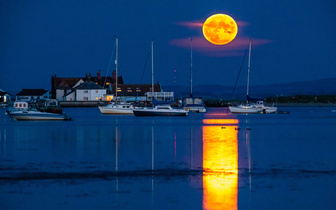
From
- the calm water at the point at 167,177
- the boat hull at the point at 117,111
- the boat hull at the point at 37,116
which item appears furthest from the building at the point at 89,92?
the calm water at the point at 167,177

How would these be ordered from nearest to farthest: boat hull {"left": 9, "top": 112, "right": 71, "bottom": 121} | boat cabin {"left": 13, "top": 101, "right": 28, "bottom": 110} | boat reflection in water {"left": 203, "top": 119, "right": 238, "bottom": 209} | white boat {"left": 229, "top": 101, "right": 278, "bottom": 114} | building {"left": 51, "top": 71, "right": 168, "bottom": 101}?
1. boat reflection in water {"left": 203, "top": 119, "right": 238, "bottom": 209}
2. boat hull {"left": 9, "top": 112, "right": 71, "bottom": 121}
3. boat cabin {"left": 13, "top": 101, "right": 28, "bottom": 110}
4. white boat {"left": 229, "top": 101, "right": 278, "bottom": 114}
5. building {"left": 51, "top": 71, "right": 168, "bottom": 101}

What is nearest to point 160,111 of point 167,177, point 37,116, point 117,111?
point 117,111

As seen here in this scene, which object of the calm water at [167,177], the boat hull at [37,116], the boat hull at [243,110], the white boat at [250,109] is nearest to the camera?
the calm water at [167,177]

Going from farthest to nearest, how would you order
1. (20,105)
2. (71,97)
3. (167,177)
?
(71,97) < (20,105) < (167,177)

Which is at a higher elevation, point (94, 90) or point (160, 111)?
point (94, 90)

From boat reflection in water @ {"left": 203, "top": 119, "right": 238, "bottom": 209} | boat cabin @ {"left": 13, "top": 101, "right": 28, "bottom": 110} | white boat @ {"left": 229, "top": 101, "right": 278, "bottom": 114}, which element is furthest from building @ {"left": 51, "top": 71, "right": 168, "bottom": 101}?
boat reflection in water @ {"left": 203, "top": 119, "right": 238, "bottom": 209}

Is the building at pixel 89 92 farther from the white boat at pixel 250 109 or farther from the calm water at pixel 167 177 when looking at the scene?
the calm water at pixel 167 177

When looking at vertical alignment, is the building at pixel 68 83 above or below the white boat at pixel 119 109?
above

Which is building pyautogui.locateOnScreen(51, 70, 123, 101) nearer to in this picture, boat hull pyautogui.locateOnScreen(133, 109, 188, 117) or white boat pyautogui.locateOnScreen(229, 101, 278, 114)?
white boat pyautogui.locateOnScreen(229, 101, 278, 114)

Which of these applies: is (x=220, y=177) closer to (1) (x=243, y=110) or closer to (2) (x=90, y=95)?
(1) (x=243, y=110)

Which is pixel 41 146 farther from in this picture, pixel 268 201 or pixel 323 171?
pixel 268 201

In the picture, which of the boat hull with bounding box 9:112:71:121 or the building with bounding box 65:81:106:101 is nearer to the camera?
the boat hull with bounding box 9:112:71:121

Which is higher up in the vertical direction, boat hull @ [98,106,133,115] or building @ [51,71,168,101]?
building @ [51,71,168,101]

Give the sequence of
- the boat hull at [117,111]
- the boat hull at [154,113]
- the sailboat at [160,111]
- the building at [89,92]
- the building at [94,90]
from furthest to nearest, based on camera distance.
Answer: the building at [89,92] < the building at [94,90] < the boat hull at [117,111] < the sailboat at [160,111] < the boat hull at [154,113]
